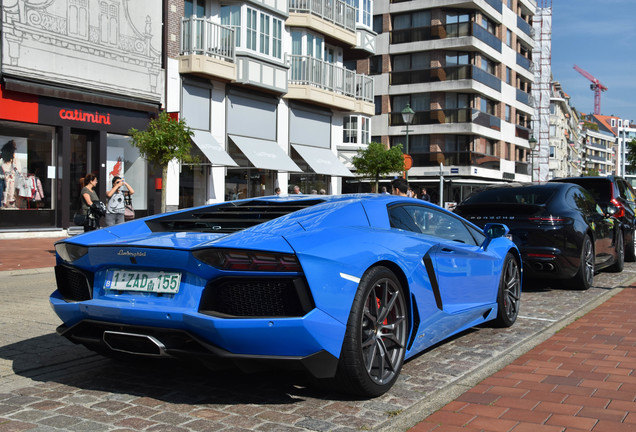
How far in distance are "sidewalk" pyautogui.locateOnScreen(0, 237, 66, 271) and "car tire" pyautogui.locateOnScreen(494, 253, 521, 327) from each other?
27.5 feet

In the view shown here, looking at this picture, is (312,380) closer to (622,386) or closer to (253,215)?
(253,215)

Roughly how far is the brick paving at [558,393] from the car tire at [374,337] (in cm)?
42

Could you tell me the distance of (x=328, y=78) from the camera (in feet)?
98.4

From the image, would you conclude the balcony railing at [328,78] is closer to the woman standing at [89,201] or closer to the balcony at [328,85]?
the balcony at [328,85]

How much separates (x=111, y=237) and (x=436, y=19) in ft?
161

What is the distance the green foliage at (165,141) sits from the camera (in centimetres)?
1814

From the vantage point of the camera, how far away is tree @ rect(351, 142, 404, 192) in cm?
3462

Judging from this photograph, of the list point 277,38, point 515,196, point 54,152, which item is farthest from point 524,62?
point 515,196

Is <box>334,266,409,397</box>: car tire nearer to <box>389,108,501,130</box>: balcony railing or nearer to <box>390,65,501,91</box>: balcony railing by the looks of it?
<box>389,108,501,130</box>: balcony railing

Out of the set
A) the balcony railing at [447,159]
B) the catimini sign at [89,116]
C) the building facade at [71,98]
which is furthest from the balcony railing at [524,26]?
the catimini sign at [89,116]

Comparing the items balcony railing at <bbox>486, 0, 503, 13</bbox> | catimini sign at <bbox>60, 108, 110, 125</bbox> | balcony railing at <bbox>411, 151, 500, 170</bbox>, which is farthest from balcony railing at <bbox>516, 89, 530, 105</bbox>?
catimini sign at <bbox>60, 108, 110, 125</bbox>

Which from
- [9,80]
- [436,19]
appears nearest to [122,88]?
[9,80]

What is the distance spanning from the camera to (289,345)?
3.66 metres

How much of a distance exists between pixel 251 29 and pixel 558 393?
22.9 m
